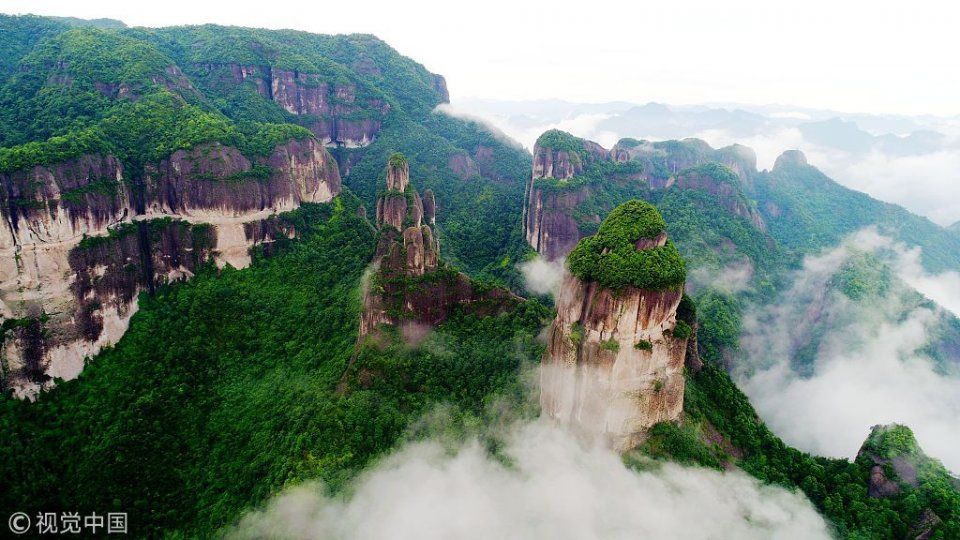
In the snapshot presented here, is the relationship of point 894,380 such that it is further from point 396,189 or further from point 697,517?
point 396,189

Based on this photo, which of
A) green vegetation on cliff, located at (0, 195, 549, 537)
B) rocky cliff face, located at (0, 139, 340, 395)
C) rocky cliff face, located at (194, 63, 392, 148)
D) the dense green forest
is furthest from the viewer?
rocky cliff face, located at (194, 63, 392, 148)

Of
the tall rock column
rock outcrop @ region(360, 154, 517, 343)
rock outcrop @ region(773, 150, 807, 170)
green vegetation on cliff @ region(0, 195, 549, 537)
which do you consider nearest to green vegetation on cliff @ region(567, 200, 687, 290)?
green vegetation on cliff @ region(0, 195, 549, 537)

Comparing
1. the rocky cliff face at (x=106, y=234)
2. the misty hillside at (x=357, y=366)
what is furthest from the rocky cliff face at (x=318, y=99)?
the rocky cliff face at (x=106, y=234)

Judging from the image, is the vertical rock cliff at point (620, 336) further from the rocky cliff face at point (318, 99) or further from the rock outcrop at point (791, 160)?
the rock outcrop at point (791, 160)

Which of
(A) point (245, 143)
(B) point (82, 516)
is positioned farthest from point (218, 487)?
(A) point (245, 143)

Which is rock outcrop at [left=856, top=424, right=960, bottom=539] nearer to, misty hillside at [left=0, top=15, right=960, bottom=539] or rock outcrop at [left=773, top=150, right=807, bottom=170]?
misty hillside at [left=0, top=15, right=960, bottom=539]

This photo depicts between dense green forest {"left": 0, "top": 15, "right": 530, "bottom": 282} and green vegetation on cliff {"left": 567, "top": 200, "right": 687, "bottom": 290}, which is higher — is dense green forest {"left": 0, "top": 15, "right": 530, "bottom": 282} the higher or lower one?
the higher one
